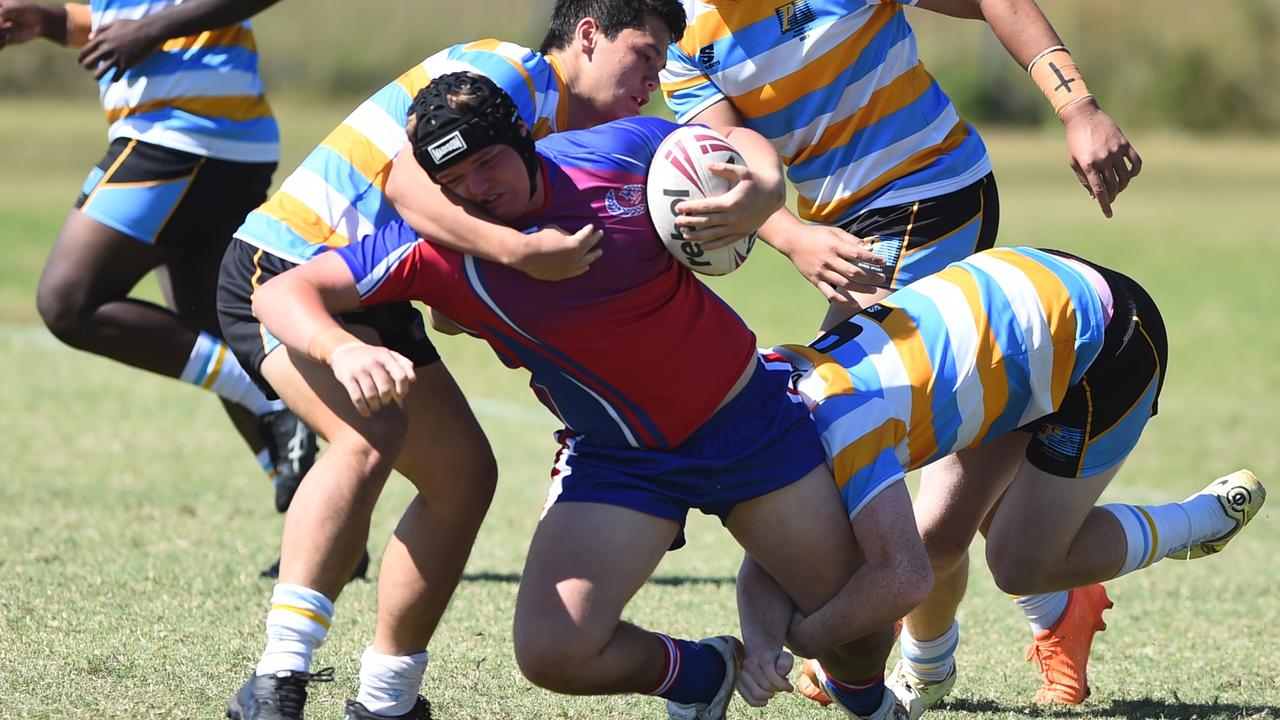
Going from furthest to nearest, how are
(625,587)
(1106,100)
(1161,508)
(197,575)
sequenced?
(1106,100), (197,575), (1161,508), (625,587)

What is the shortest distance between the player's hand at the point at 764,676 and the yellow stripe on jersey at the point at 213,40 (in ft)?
10.2

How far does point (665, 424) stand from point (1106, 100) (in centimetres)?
3791

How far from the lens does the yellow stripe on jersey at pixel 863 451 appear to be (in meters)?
3.63

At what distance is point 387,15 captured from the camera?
41.6 metres

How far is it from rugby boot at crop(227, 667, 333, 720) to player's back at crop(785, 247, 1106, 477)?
1.32 m

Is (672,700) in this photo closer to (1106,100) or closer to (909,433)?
(909,433)

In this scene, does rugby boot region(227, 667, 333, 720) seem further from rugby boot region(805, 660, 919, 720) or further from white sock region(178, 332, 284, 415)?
white sock region(178, 332, 284, 415)

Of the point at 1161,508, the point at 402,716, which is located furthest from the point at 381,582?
the point at 1161,508

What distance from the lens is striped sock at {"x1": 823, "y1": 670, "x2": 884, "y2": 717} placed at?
3855mm

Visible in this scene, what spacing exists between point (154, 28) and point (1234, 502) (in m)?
3.72

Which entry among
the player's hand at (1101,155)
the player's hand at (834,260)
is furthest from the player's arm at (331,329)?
the player's hand at (1101,155)

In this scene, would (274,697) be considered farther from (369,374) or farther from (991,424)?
(991,424)

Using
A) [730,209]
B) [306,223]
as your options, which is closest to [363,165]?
[306,223]

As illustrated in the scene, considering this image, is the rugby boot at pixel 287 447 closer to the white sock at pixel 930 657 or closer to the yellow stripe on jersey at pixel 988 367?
the white sock at pixel 930 657
